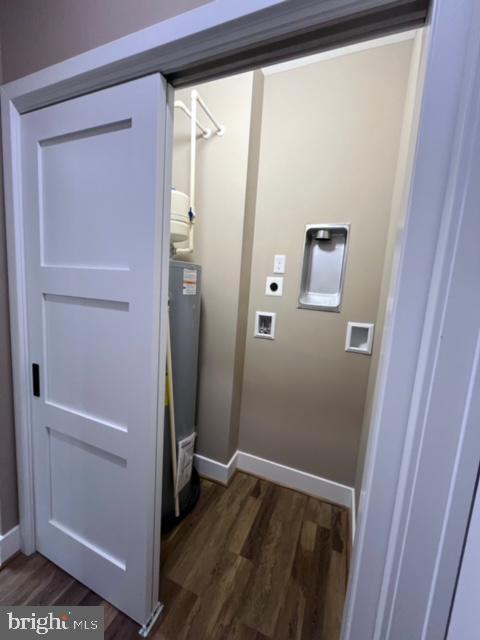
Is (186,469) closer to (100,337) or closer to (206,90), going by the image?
(100,337)

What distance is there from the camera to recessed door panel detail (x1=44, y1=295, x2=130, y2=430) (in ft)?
3.13

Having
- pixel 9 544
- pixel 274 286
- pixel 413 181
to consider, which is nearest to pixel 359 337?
pixel 274 286

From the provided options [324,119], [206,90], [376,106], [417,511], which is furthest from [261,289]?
[417,511]

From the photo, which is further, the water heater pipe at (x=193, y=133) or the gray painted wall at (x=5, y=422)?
the water heater pipe at (x=193, y=133)

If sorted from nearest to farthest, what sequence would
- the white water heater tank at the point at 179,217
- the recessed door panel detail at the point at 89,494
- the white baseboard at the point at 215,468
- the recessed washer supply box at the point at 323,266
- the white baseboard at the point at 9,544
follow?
1. the recessed door panel detail at the point at 89,494
2. the white baseboard at the point at 9,544
3. the white water heater tank at the point at 179,217
4. the recessed washer supply box at the point at 323,266
5. the white baseboard at the point at 215,468

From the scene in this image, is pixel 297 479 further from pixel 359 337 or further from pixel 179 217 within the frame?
pixel 179 217

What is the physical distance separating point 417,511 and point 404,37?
211 centimetres

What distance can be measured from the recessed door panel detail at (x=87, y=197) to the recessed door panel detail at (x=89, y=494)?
0.76 m

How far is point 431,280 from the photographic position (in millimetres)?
528

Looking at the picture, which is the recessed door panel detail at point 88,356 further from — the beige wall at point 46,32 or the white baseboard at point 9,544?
the white baseboard at point 9,544

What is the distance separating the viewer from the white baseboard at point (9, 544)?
1271 mm

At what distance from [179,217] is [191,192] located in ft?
1.26

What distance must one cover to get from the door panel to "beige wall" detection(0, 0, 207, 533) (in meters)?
0.14

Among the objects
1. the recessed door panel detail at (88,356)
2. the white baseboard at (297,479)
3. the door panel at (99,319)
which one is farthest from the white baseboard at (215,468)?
the recessed door panel detail at (88,356)
